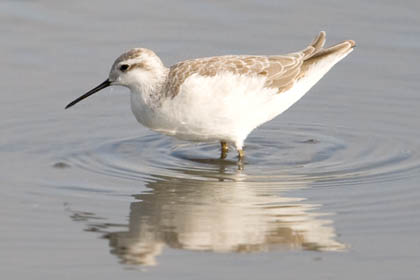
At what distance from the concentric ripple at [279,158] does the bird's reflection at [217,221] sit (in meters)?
0.38

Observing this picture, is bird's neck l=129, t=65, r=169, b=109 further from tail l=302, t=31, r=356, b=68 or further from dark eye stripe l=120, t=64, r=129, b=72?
tail l=302, t=31, r=356, b=68

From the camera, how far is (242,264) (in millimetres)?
8914

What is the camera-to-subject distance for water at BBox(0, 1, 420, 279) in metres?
9.18

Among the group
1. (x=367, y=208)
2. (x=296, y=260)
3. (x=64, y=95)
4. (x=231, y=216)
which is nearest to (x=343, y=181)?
(x=367, y=208)

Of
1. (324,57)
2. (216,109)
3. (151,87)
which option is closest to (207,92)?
(216,109)

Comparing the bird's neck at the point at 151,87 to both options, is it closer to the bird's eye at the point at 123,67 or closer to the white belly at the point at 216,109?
the white belly at the point at 216,109

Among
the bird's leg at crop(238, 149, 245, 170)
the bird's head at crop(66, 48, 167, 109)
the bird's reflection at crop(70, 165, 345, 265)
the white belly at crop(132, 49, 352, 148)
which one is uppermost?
the bird's head at crop(66, 48, 167, 109)

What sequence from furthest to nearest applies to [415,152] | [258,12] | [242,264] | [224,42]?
[258,12], [224,42], [415,152], [242,264]

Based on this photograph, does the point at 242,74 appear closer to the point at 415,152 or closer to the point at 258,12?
the point at 415,152

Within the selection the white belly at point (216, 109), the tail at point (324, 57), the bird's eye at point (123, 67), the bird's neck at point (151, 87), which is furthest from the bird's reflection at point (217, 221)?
the tail at point (324, 57)

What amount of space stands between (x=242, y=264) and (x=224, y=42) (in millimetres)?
7172

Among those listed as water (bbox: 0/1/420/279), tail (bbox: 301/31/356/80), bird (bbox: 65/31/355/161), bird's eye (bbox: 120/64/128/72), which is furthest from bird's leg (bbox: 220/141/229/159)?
bird's eye (bbox: 120/64/128/72)

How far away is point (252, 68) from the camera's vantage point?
12.4 m

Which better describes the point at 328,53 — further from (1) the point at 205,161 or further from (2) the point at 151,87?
(2) the point at 151,87
